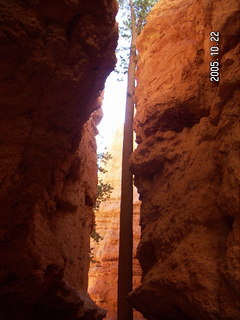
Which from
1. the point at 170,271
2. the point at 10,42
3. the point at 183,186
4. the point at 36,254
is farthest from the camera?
the point at 183,186

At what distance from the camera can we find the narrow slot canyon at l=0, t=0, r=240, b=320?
4.73 metres

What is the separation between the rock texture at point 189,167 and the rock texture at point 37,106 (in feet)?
7.83

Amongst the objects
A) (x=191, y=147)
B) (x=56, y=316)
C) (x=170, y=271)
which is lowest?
(x=56, y=316)

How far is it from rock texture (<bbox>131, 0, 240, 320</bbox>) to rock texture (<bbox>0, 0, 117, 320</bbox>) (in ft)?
7.83

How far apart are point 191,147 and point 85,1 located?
4205 mm

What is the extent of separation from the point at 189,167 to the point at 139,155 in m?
2.19

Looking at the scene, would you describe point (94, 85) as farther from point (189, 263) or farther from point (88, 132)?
point (88, 132)

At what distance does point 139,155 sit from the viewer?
30.7ft

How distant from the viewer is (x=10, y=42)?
13.7ft

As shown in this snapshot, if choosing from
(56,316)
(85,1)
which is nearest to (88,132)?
(56,316)

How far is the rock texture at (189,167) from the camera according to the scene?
5809 millimetres
